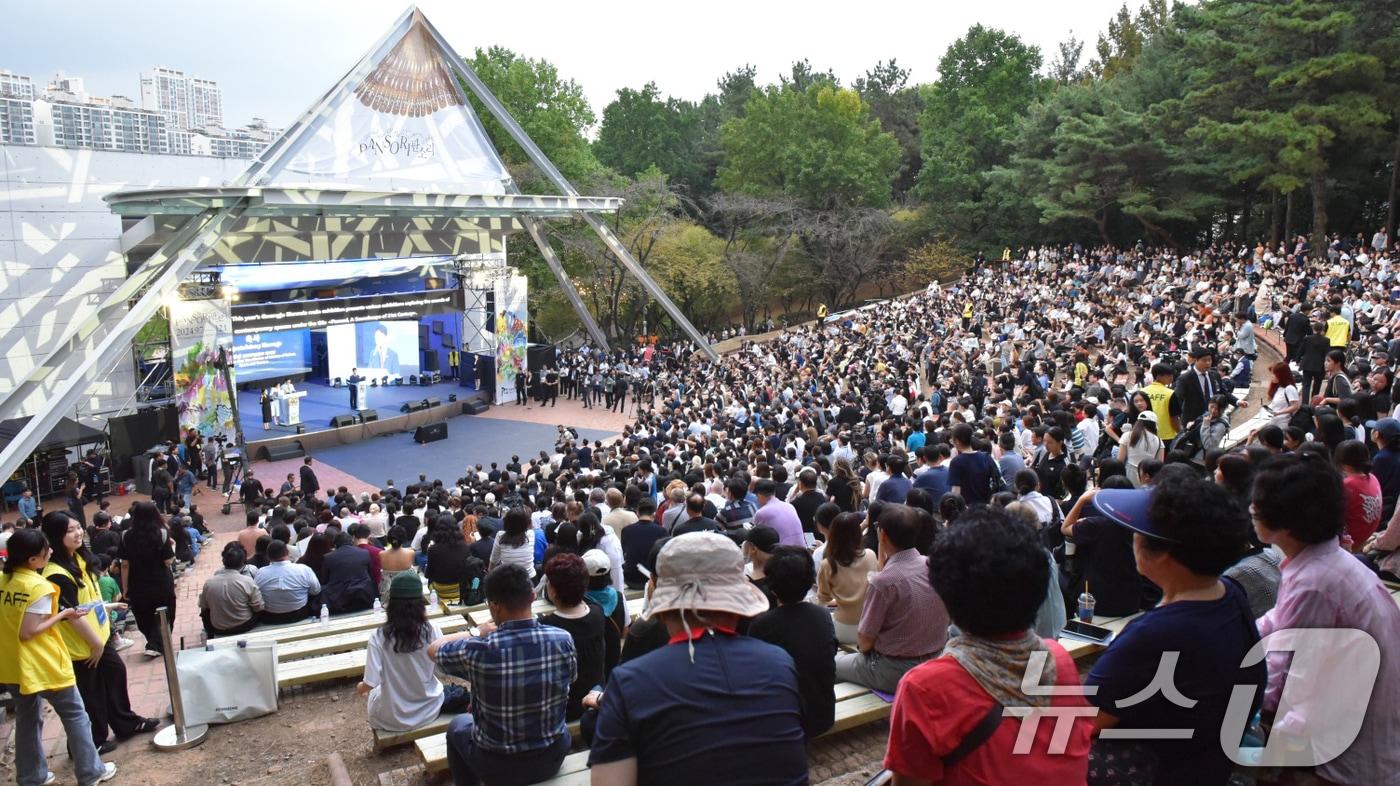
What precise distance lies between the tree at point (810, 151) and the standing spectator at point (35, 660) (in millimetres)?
35667

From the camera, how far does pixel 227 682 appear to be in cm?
489

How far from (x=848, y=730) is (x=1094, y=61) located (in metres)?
51.7

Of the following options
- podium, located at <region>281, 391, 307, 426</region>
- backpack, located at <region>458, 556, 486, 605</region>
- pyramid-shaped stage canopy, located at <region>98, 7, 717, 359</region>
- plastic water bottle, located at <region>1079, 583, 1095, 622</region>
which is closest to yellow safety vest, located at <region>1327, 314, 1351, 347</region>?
plastic water bottle, located at <region>1079, 583, 1095, 622</region>

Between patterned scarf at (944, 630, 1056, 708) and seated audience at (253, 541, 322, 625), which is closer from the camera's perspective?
patterned scarf at (944, 630, 1056, 708)

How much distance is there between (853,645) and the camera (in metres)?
4.38

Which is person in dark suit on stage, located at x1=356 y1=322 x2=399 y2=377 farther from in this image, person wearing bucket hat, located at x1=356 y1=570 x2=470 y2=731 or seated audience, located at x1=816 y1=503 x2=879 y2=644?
seated audience, located at x1=816 y1=503 x2=879 y2=644

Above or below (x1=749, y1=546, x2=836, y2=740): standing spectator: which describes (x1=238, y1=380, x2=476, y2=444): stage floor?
below

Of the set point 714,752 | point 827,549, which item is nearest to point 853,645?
point 827,549

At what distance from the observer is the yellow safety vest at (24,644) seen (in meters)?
4.19

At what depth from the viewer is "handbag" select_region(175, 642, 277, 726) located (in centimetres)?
484

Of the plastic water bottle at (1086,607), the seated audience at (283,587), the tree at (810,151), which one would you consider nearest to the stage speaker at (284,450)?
the seated audience at (283,587)

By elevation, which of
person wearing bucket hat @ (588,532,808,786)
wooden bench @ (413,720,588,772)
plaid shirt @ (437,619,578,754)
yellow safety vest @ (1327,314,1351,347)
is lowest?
wooden bench @ (413,720,588,772)

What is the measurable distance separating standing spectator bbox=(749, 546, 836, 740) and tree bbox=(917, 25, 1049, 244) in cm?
3422

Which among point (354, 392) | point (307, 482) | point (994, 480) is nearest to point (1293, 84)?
point (994, 480)
